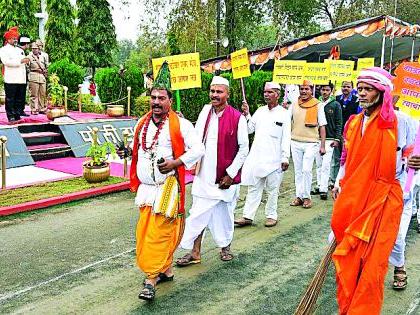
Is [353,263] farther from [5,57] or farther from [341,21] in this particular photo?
[341,21]

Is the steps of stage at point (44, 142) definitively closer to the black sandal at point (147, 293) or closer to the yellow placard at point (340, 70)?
the yellow placard at point (340, 70)

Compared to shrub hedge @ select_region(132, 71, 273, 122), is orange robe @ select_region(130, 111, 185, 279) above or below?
below

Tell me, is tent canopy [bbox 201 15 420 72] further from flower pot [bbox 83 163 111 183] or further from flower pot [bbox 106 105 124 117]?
flower pot [bbox 83 163 111 183]

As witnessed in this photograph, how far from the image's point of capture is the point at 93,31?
88.5 feet

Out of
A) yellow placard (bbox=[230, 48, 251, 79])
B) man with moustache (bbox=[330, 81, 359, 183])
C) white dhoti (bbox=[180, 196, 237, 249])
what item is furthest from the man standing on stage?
white dhoti (bbox=[180, 196, 237, 249])

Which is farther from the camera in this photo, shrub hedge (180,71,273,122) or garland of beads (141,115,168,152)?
shrub hedge (180,71,273,122)

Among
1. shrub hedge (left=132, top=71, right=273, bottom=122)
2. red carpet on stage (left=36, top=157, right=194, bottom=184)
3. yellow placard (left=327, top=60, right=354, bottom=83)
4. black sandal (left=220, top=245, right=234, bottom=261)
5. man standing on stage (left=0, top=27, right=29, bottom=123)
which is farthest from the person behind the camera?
shrub hedge (left=132, top=71, right=273, bottom=122)

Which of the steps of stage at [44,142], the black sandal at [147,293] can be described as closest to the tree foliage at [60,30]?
the steps of stage at [44,142]

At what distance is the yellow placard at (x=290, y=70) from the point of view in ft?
29.9

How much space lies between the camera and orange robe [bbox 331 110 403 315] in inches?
144

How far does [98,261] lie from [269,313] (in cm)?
197

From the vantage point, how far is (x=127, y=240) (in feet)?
19.6

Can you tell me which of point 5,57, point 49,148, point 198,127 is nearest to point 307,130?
point 198,127

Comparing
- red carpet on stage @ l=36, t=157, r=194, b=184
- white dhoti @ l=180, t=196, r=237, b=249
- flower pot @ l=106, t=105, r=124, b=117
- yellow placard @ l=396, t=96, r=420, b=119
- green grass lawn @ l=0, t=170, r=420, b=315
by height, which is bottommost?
green grass lawn @ l=0, t=170, r=420, b=315
